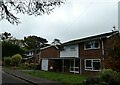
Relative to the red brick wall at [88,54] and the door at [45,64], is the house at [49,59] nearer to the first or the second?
Result: the door at [45,64]

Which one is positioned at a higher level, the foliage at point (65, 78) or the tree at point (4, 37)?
the tree at point (4, 37)

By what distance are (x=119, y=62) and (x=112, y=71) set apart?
0.88 m

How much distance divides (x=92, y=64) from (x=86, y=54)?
2583 mm

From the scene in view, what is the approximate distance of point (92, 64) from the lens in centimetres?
3825

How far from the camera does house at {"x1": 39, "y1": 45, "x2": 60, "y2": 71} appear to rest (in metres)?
52.6

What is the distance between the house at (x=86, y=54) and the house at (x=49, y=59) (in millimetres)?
3886

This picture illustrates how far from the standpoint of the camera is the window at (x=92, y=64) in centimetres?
3721

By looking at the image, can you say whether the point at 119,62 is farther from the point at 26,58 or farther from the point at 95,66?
the point at 26,58

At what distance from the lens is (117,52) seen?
20.8 meters

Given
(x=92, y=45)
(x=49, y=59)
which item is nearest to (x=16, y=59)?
(x=49, y=59)

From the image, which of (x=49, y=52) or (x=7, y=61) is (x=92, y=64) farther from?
(x=7, y=61)

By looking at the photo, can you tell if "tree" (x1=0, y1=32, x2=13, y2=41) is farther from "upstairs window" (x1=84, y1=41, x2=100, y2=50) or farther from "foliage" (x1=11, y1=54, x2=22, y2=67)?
"upstairs window" (x1=84, y1=41, x2=100, y2=50)

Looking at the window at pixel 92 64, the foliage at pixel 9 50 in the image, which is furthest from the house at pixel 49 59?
the foliage at pixel 9 50

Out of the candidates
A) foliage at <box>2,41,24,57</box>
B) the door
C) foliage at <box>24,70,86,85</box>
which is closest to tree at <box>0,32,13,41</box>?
foliage at <box>2,41,24,57</box>
